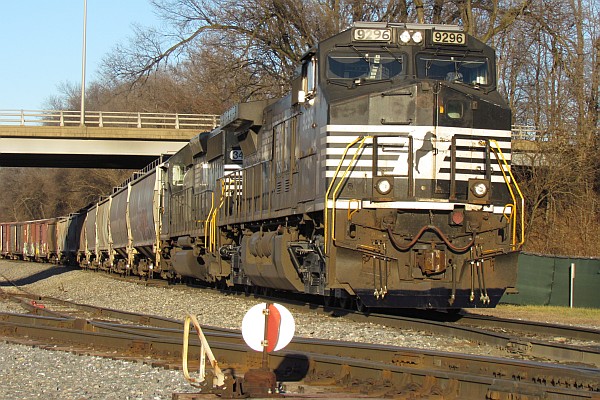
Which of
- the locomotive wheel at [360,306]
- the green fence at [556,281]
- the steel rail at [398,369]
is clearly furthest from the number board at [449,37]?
the green fence at [556,281]

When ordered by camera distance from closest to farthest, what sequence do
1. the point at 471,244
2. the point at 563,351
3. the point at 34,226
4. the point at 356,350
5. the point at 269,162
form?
the point at 356,350 → the point at 563,351 → the point at 471,244 → the point at 269,162 → the point at 34,226

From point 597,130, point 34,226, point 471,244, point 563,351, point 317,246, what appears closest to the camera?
point 563,351

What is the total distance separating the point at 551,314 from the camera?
1591cm

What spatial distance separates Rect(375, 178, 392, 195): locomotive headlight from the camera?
Answer: 1047 cm

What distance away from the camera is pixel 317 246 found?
37.6 ft

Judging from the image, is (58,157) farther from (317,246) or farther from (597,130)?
(317,246)

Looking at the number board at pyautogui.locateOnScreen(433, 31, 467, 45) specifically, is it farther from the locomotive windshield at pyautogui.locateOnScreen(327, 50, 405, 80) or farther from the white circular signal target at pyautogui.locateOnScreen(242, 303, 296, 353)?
the white circular signal target at pyautogui.locateOnScreen(242, 303, 296, 353)

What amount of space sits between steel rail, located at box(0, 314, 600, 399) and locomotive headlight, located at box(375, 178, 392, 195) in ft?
8.51

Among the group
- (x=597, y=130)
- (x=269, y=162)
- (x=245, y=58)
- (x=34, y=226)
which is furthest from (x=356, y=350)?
(x=34, y=226)

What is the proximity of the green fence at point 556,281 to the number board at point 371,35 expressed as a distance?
352 inches

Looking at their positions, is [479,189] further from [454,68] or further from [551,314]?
[551,314]

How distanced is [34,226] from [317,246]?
128 feet

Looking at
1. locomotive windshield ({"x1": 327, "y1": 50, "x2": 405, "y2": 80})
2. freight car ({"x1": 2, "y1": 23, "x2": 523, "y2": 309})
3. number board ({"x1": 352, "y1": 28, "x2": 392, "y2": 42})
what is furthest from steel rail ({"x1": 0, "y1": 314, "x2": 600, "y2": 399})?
number board ({"x1": 352, "y1": 28, "x2": 392, "y2": 42})

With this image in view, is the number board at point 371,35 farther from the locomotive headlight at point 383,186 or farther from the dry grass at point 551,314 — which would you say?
the dry grass at point 551,314
